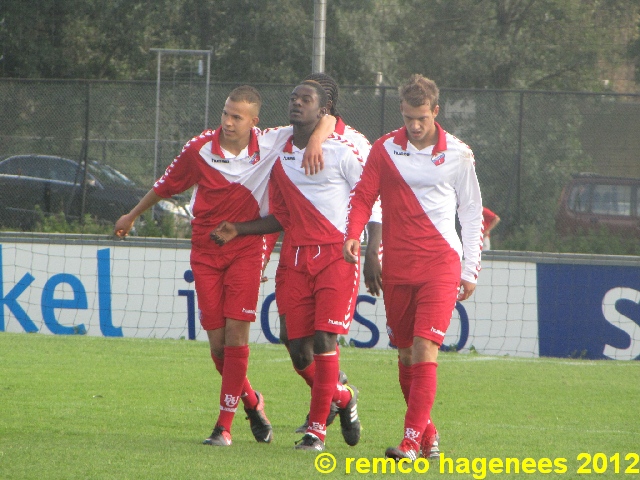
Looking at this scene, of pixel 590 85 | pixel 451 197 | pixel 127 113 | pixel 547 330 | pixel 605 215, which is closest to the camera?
pixel 451 197

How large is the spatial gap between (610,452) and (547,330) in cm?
590

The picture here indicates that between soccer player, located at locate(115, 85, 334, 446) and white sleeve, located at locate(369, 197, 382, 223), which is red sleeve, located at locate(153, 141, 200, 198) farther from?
white sleeve, located at locate(369, 197, 382, 223)

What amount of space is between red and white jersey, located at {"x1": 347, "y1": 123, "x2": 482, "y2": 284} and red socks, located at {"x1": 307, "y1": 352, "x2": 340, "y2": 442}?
0.60m

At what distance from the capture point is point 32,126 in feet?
56.6

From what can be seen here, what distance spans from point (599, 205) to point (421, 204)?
1046 centimetres

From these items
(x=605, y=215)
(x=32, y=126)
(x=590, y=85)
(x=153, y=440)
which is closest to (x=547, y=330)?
(x=605, y=215)

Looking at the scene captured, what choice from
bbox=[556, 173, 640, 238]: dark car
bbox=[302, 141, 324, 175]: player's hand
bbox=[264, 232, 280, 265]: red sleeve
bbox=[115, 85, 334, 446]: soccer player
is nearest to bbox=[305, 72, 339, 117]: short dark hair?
bbox=[115, 85, 334, 446]: soccer player

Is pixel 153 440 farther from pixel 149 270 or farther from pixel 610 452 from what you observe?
pixel 149 270

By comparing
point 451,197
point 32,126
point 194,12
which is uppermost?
point 194,12

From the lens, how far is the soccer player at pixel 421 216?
5.85 meters

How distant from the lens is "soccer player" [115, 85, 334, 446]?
6281 millimetres

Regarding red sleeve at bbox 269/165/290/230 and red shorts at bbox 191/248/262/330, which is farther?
red sleeve at bbox 269/165/290/230

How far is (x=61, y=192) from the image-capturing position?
1675 centimetres

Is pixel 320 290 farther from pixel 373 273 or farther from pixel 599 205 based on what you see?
pixel 599 205
